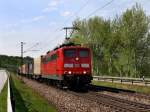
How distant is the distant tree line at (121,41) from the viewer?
6775 cm

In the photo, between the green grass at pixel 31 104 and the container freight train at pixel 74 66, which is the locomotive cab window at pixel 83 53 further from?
the green grass at pixel 31 104

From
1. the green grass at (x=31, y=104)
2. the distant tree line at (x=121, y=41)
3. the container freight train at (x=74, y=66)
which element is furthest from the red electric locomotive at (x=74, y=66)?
the distant tree line at (x=121, y=41)

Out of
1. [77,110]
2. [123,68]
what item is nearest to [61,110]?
[77,110]

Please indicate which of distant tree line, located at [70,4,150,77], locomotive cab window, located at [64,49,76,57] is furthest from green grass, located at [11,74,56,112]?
distant tree line, located at [70,4,150,77]

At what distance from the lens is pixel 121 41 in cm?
7044

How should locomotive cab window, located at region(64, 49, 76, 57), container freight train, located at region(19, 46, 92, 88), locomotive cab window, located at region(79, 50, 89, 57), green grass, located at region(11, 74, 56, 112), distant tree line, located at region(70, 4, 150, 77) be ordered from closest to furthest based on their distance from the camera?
green grass, located at region(11, 74, 56, 112), container freight train, located at region(19, 46, 92, 88), locomotive cab window, located at region(64, 49, 76, 57), locomotive cab window, located at region(79, 50, 89, 57), distant tree line, located at region(70, 4, 150, 77)

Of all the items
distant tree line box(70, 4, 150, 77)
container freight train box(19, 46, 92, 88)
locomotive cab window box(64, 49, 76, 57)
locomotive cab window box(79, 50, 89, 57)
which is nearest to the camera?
container freight train box(19, 46, 92, 88)

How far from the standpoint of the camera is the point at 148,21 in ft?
217

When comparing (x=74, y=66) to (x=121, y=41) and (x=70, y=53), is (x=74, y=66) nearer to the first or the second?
(x=70, y=53)

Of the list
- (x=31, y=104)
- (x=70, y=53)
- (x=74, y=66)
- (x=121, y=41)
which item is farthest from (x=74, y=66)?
(x=121, y=41)

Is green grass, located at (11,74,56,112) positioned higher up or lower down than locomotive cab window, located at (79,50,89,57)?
lower down

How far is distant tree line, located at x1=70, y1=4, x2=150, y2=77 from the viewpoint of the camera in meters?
67.8

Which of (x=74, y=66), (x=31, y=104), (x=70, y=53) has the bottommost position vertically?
(x=31, y=104)

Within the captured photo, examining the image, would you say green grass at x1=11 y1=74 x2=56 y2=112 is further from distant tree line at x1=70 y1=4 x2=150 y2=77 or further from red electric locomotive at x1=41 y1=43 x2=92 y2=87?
distant tree line at x1=70 y1=4 x2=150 y2=77
